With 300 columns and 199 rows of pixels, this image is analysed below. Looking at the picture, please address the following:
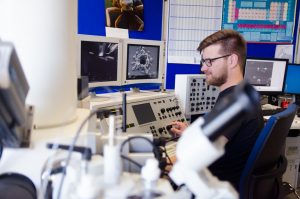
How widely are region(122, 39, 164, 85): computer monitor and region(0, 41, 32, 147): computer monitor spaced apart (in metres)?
1.34

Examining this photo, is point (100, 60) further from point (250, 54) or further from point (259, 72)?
point (250, 54)

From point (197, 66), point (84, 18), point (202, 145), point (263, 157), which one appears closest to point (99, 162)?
point (202, 145)

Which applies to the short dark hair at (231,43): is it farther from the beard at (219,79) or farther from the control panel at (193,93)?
the control panel at (193,93)

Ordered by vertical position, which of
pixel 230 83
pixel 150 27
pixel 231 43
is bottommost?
pixel 230 83

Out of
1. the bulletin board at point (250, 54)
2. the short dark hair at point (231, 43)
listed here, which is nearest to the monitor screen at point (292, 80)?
the bulletin board at point (250, 54)

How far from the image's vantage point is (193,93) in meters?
2.36

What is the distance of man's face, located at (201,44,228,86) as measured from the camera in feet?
5.91

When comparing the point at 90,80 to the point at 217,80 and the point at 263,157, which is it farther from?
the point at 263,157

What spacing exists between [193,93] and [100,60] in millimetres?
818

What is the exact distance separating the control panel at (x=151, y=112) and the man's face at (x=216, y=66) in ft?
1.37

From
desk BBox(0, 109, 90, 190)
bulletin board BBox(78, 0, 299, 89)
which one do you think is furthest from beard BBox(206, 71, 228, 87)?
bulletin board BBox(78, 0, 299, 89)

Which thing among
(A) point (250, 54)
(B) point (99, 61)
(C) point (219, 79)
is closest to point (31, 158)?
(B) point (99, 61)

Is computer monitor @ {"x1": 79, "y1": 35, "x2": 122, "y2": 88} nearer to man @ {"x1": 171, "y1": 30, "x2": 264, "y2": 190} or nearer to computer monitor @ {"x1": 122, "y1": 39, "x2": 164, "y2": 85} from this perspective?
computer monitor @ {"x1": 122, "y1": 39, "x2": 164, "y2": 85}

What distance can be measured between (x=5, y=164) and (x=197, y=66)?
273 centimetres
